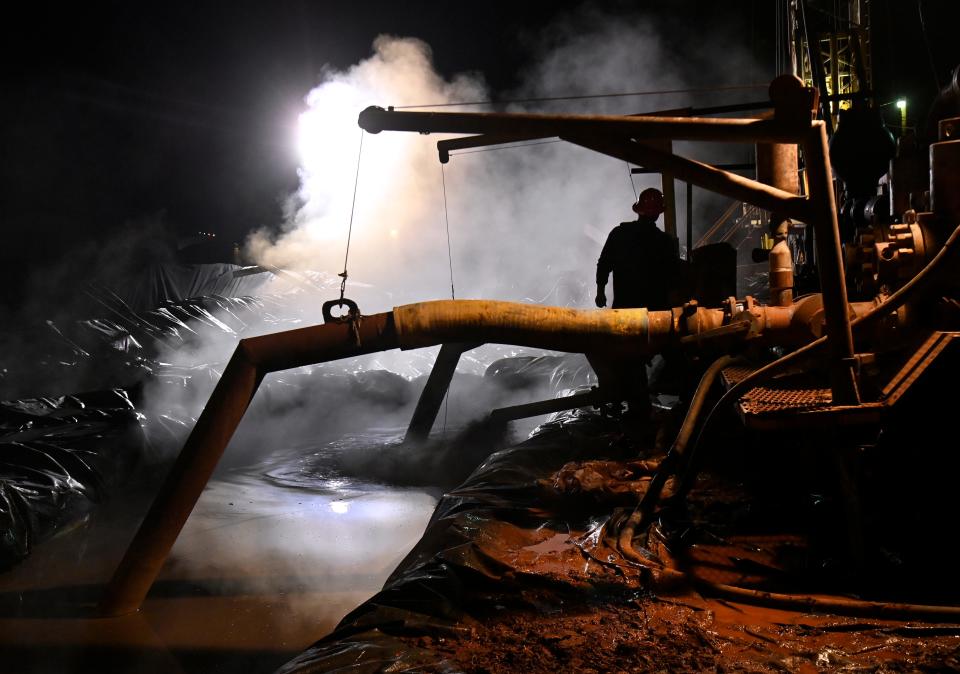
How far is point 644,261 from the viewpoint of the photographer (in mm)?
5066

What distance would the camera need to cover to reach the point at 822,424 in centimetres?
225

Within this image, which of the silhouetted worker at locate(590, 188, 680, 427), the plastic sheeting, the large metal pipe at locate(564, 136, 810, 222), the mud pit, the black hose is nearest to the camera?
the mud pit

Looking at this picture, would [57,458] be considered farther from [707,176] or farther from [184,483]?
[707,176]

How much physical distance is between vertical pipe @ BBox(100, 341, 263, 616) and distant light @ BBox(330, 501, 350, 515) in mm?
1711

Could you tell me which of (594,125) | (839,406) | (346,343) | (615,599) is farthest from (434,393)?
(839,406)

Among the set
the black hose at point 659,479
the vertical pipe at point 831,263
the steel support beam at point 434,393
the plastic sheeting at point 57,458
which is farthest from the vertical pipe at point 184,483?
the steel support beam at point 434,393

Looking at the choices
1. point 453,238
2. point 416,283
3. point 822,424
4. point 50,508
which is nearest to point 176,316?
point 50,508

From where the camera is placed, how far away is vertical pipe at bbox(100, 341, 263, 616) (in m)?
3.25

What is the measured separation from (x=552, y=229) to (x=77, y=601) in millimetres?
13107

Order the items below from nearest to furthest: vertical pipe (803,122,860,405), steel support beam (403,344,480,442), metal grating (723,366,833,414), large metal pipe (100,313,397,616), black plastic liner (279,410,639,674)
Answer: black plastic liner (279,410,639,674), vertical pipe (803,122,860,405), metal grating (723,366,833,414), large metal pipe (100,313,397,616), steel support beam (403,344,480,442)

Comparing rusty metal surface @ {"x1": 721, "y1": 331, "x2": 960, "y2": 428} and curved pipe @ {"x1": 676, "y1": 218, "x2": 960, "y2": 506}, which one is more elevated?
curved pipe @ {"x1": 676, "y1": 218, "x2": 960, "y2": 506}

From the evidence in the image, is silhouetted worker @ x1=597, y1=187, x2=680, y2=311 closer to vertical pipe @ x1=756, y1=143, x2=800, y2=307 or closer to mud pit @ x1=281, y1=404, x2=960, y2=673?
vertical pipe @ x1=756, y1=143, x2=800, y2=307

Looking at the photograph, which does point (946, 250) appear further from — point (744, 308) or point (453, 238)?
point (453, 238)

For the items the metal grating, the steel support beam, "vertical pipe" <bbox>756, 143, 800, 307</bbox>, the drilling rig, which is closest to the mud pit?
the drilling rig
